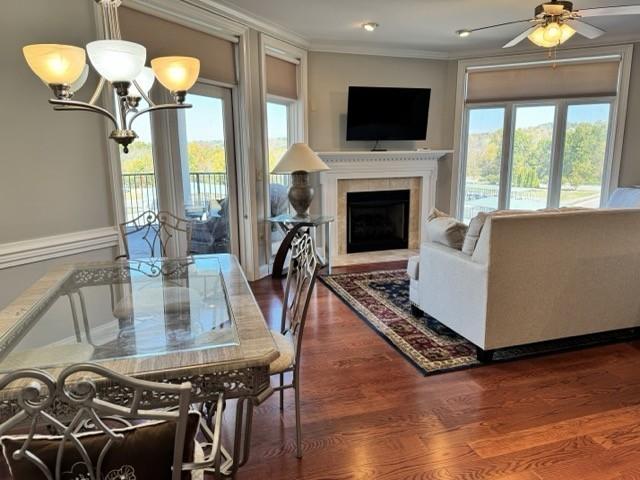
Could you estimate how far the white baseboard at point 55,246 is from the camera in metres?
2.54

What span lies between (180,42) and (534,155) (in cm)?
459

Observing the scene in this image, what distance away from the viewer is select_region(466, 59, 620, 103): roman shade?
17.2 feet

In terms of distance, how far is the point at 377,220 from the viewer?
6.06m

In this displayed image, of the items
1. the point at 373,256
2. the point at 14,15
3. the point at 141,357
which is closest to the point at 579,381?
the point at 141,357

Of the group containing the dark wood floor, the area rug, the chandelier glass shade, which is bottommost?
the dark wood floor

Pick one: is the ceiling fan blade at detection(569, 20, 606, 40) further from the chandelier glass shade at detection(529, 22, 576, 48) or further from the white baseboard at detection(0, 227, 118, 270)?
the white baseboard at detection(0, 227, 118, 270)

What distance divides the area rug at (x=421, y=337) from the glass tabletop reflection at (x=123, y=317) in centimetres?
151

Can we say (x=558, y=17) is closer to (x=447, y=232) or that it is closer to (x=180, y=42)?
(x=447, y=232)

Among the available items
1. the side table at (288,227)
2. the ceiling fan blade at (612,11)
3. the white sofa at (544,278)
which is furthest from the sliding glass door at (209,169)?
the ceiling fan blade at (612,11)

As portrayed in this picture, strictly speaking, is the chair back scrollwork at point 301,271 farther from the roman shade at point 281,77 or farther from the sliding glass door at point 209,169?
the roman shade at point 281,77

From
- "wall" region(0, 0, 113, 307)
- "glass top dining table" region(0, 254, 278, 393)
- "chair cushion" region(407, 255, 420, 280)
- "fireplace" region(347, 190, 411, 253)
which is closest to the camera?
"glass top dining table" region(0, 254, 278, 393)

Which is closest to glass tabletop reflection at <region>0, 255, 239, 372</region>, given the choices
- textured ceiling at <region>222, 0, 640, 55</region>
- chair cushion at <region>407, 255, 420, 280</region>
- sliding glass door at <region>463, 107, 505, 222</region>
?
chair cushion at <region>407, 255, 420, 280</region>

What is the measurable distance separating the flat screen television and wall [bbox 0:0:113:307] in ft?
10.6

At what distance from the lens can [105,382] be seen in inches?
46.4
